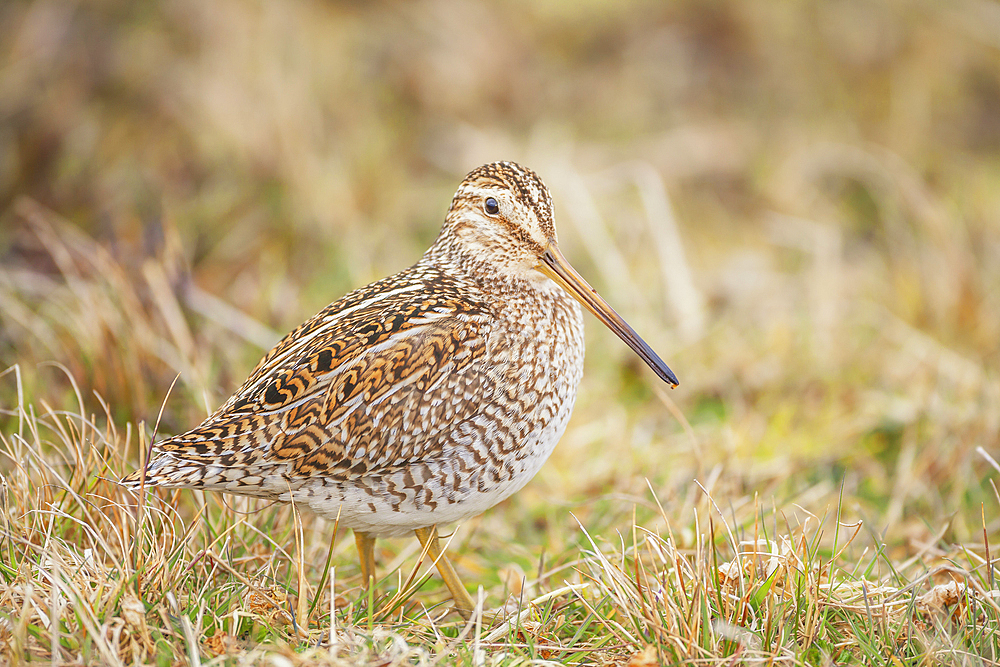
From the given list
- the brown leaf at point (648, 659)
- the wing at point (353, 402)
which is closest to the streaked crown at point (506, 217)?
the wing at point (353, 402)

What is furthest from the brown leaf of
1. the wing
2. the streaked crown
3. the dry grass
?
the streaked crown

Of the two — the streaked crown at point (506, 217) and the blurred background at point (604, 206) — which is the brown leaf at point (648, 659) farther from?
the streaked crown at point (506, 217)

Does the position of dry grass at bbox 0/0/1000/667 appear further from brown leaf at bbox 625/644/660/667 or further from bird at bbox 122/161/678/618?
bird at bbox 122/161/678/618

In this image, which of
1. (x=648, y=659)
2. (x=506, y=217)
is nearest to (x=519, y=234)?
(x=506, y=217)

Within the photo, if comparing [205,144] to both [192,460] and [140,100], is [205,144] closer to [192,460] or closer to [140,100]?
[140,100]

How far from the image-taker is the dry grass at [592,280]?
8.87 feet

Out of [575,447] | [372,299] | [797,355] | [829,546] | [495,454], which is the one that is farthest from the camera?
[797,355]

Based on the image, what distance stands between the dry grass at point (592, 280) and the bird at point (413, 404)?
0.61 feet

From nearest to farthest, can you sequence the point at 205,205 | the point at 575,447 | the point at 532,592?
the point at 532,592 → the point at 575,447 → the point at 205,205

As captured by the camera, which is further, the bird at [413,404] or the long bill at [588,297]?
the long bill at [588,297]

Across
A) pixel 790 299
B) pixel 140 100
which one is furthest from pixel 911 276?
pixel 140 100

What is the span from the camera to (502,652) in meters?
2.72

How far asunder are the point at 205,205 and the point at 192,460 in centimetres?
367

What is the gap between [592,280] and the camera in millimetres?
6051
